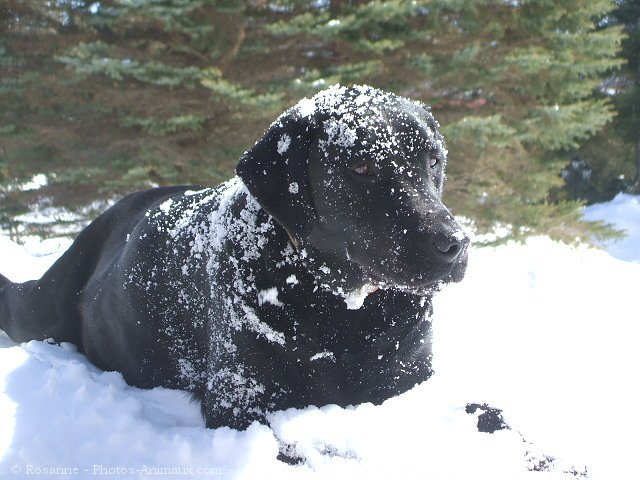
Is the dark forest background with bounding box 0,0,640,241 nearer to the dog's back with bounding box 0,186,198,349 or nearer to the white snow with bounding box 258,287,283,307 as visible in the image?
the dog's back with bounding box 0,186,198,349

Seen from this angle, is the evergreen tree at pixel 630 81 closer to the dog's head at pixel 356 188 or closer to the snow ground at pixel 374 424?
the snow ground at pixel 374 424

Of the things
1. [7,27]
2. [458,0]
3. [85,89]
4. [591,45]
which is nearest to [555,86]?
[591,45]

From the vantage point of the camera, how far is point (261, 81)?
6254 millimetres

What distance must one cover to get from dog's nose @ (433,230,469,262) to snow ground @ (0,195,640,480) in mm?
186

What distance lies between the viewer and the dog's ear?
187 centimetres

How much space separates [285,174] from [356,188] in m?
0.25

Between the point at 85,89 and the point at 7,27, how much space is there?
1.19 meters

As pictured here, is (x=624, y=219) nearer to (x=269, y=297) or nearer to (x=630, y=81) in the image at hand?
(x=630, y=81)

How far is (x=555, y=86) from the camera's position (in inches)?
267

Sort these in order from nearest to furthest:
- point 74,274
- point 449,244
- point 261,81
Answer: point 449,244, point 74,274, point 261,81

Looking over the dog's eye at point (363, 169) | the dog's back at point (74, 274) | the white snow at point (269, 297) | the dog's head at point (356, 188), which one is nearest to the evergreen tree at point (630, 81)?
the dog's back at point (74, 274)

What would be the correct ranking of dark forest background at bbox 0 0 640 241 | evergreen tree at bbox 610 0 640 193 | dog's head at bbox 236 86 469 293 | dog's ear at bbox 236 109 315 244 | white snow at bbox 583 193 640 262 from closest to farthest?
1. dog's head at bbox 236 86 469 293
2. dog's ear at bbox 236 109 315 244
3. dark forest background at bbox 0 0 640 241
4. white snow at bbox 583 193 640 262
5. evergreen tree at bbox 610 0 640 193

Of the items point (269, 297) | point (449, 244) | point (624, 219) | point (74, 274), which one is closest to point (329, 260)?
point (269, 297)

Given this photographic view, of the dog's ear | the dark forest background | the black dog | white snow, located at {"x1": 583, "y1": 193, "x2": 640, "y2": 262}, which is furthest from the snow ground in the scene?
white snow, located at {"x1": 583, "y1": 193, "x2": 640, "y2": 262}
